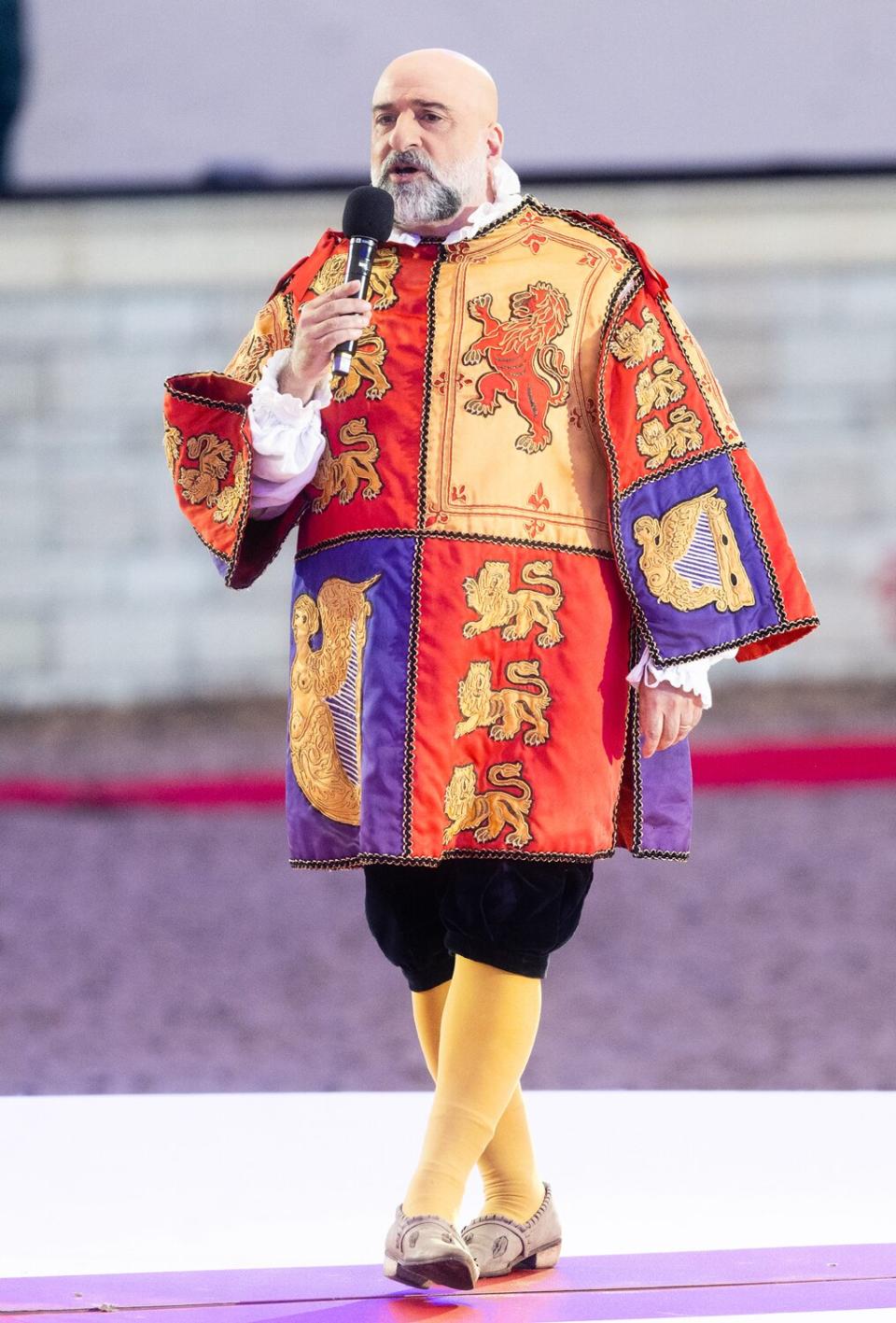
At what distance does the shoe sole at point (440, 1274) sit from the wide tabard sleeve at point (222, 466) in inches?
25.9

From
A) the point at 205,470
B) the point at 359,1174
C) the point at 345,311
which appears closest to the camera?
the point at 345,311

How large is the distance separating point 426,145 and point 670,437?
36cm

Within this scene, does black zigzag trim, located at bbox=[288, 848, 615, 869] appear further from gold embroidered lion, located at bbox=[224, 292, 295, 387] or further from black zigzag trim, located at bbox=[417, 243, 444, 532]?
gold embroidered lion, located at bbox=[224, 292, 295, 387]

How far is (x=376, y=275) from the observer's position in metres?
1.93

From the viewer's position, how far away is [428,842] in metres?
1.79

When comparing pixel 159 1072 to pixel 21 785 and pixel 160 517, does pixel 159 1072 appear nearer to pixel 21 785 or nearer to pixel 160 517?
pixel 21 785

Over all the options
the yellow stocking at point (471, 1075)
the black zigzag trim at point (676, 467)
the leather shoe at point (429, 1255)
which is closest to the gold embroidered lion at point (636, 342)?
the black zigzag trim at point (676, 467)

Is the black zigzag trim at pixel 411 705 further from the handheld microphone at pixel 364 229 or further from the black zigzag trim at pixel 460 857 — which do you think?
the handheld microphone at pixel 364 229

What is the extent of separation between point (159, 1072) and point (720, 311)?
4.93 meters

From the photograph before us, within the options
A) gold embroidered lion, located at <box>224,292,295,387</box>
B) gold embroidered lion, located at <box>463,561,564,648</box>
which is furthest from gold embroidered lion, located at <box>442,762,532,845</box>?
gold embroidered lion, located at <box>224,292,295,387</box>

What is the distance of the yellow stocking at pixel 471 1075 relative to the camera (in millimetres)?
1805

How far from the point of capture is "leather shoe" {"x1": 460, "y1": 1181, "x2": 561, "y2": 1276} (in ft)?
6.17

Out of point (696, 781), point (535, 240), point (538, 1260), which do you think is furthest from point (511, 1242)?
point (696, 781)

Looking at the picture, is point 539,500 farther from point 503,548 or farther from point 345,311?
point 345,311
